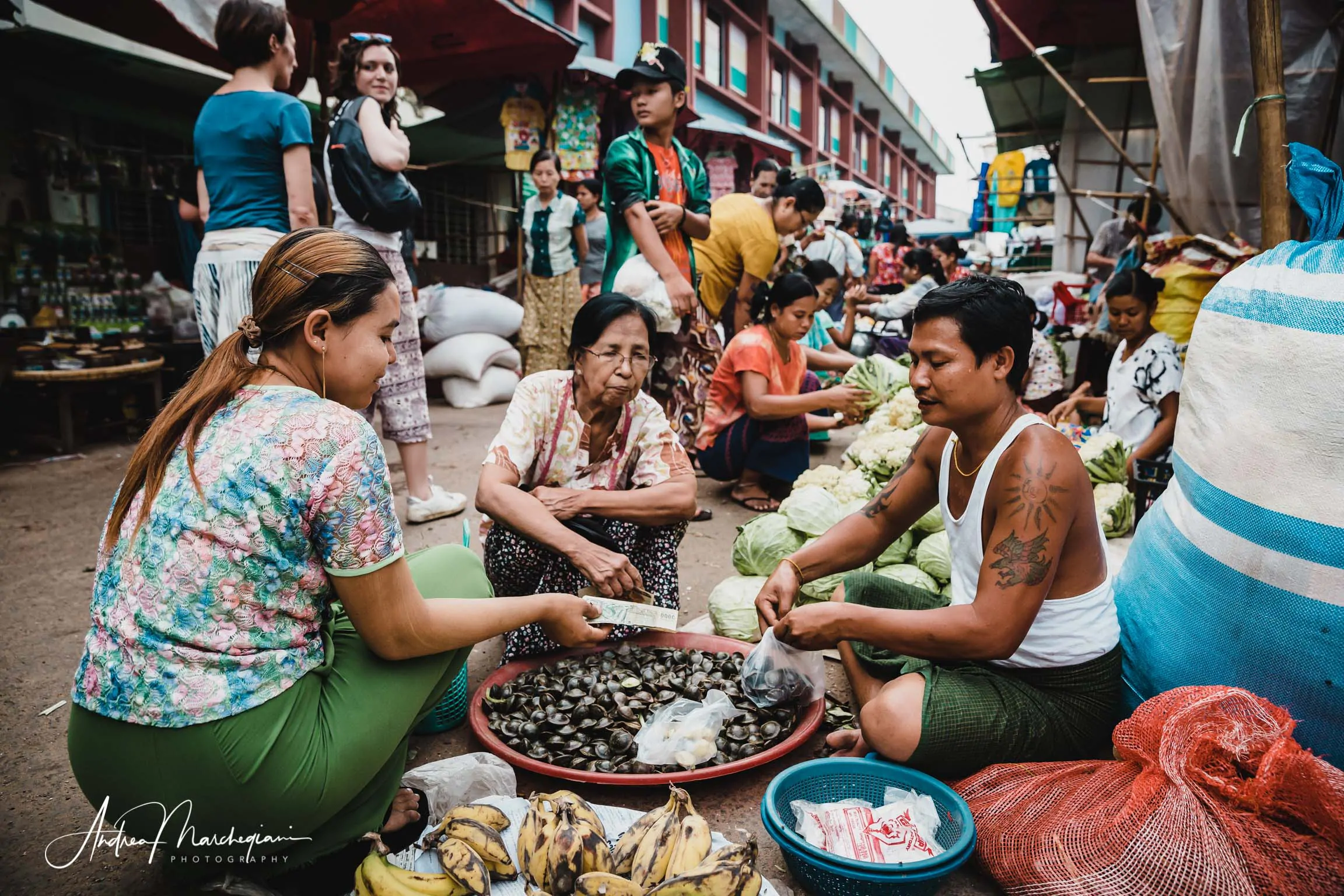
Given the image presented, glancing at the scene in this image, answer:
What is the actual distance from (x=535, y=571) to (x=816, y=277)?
11.6 feet

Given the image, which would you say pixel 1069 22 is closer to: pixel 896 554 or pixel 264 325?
pixel 896 554

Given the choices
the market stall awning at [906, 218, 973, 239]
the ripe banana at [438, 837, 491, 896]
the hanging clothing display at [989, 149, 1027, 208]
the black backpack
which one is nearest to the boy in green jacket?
the black backpack

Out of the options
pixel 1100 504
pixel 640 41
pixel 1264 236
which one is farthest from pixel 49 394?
pixel 640 41

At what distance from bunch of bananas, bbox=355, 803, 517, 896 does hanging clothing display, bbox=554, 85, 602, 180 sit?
8.14m

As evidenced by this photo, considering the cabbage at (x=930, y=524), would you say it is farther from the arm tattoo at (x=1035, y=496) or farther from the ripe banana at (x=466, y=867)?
the ripe banana at (x=466, y=867)

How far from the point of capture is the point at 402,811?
1.80 metres

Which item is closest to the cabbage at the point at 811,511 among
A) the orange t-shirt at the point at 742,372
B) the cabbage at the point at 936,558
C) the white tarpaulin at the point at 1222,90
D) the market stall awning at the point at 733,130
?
the cabbage at the point at 936,558

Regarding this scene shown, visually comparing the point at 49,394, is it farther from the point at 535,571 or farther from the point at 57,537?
the point at 535,571

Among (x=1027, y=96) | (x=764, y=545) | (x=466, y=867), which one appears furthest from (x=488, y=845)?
(x=1027, y=96)

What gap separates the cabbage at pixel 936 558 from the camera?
3100 mm

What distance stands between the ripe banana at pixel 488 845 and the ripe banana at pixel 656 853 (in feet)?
0.87

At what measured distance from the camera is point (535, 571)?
105 inches

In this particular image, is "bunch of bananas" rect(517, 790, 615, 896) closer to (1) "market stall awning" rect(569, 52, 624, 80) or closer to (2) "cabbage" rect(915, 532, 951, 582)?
(2) "cabbage" rect(915, 532, 951, 582)

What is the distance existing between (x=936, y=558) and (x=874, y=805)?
145 centimetres
